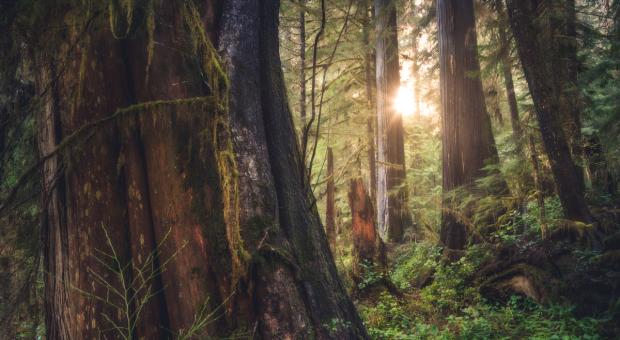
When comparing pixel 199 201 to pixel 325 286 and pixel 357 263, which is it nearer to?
pixel 325 286

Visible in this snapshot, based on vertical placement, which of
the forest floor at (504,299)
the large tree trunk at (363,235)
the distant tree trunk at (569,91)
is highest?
the distant tree trunk at (569,91)

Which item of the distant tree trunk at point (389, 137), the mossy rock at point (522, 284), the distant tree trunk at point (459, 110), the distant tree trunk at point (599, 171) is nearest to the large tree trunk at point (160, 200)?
the mossy rock at point (522, 284)

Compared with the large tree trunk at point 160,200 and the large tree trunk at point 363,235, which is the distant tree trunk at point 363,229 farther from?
the large tree trunk at point 160,200

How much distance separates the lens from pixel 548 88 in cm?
498

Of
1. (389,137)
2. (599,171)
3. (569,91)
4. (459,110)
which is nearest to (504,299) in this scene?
(599,171)

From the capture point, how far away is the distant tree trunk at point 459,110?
303 inches

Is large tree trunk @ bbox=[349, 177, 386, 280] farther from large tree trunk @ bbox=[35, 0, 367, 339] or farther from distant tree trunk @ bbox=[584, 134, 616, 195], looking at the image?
large tree trunk @ bbox=[35, 0, 367, 339]

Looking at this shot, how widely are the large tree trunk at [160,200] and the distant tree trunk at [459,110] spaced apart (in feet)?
17.8

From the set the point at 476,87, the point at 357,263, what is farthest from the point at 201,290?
the point at 476,87

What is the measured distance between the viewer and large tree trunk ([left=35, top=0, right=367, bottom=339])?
9.11 ft

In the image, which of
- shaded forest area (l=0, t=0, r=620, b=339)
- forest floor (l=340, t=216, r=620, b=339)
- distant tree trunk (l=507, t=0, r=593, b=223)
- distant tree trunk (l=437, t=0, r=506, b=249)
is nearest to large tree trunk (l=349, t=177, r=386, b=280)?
forest floor (l=340, t=216, r=620, b=339)

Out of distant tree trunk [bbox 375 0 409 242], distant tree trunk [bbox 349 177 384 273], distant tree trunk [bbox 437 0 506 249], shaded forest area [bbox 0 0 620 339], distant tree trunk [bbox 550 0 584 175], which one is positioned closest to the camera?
shaded forest area [bbox 0 0 620 339]

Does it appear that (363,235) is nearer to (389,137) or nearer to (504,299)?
(504,299)

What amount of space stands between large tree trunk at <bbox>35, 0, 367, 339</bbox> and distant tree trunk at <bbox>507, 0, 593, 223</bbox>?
3493 mm
